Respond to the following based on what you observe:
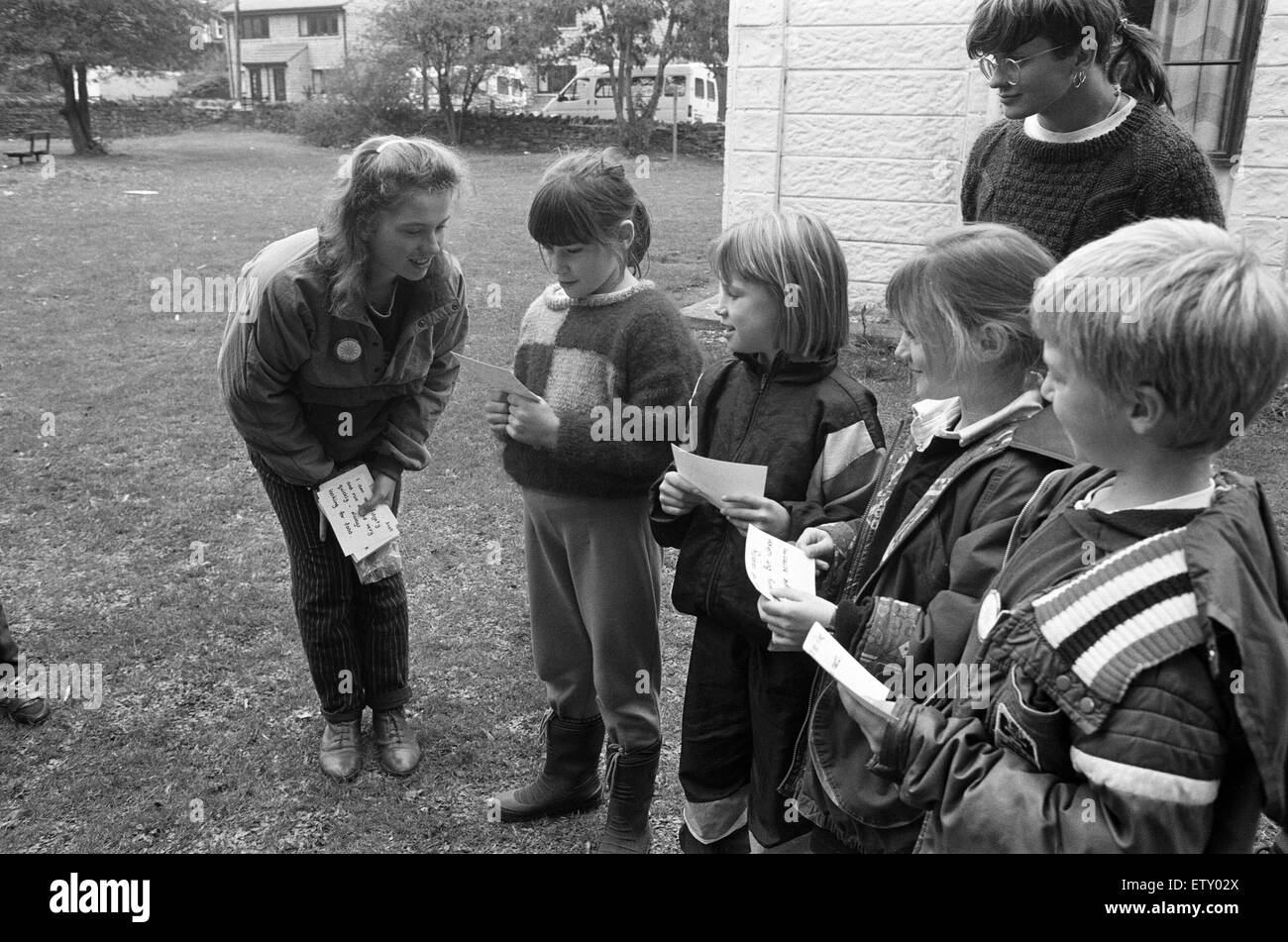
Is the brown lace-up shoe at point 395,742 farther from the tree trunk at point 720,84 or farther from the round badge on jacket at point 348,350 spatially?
the tree trunk at point 720,84

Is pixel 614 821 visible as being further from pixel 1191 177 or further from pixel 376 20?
pixel 376 20

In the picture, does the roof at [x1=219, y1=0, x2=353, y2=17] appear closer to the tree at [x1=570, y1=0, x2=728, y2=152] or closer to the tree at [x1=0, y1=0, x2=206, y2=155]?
the tree at [x1=0, y1=0, x2=206, y2=155]

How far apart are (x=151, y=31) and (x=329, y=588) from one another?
3092 centimetres

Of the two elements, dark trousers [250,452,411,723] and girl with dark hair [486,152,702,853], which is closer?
girl with dark hair [486,152,702,853]

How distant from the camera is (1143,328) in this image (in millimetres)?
1354

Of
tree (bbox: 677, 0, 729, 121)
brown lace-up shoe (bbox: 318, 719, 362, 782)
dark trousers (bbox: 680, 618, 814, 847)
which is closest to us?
dark trousers (bbox: 680, 618, 814, 847)

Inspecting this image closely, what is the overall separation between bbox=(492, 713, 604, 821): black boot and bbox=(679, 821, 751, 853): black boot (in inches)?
19.6

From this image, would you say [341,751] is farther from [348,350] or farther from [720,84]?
[720,84]

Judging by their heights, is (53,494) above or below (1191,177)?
below

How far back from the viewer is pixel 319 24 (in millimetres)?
52438

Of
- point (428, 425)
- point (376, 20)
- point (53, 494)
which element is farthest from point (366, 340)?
point (376, 20)

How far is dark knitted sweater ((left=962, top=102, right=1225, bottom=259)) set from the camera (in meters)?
2.58

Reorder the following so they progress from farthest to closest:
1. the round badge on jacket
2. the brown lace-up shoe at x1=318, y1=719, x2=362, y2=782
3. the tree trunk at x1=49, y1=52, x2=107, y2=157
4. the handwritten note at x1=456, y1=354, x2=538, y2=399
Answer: the tree trunk at x1=49, y1=52, x2=107, y2=157 → the brown lace-up shoe at x1=318, y1=719, x2=362, y2=782 → the round badge on jacket → the handwritten note at x1=456, y1=354, x2=538, y2=399

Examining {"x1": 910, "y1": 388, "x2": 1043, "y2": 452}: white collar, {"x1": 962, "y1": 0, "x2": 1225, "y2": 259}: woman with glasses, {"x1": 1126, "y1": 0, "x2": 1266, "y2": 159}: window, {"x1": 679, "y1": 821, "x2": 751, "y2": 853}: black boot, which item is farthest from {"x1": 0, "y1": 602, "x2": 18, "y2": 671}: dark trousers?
{"x1": 1126, "y1": 0, "x2": 1266, "y2": 159}: window
